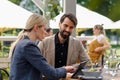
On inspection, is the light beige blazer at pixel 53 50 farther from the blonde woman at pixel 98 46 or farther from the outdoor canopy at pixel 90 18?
the blonde woman at pixel 98 46

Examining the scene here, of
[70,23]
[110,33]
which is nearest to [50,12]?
[70,23]

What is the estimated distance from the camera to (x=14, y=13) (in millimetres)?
7348

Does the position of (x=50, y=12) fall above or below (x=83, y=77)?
above

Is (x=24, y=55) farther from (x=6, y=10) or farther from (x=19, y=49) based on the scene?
(x=6, y=10)

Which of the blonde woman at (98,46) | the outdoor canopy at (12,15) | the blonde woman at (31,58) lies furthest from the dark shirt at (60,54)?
the outdoor canopy at (12,15)

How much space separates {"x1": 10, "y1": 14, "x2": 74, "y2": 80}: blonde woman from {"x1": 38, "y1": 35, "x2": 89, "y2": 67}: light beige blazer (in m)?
0.68

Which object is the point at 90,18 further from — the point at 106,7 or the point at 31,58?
the point at 106,7

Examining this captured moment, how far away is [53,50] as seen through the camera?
2.80 m

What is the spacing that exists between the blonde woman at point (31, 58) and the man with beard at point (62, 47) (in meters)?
0.68

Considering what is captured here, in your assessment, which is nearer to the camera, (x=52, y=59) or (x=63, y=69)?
(x=63, y=69)

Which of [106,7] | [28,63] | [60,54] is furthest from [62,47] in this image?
[106,7]

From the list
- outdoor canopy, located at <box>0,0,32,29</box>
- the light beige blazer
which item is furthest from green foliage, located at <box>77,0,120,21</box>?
outdoor canopy, located at <box>0,0,32,29</box>

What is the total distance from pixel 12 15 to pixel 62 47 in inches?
191

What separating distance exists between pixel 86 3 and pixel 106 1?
0.10ft
